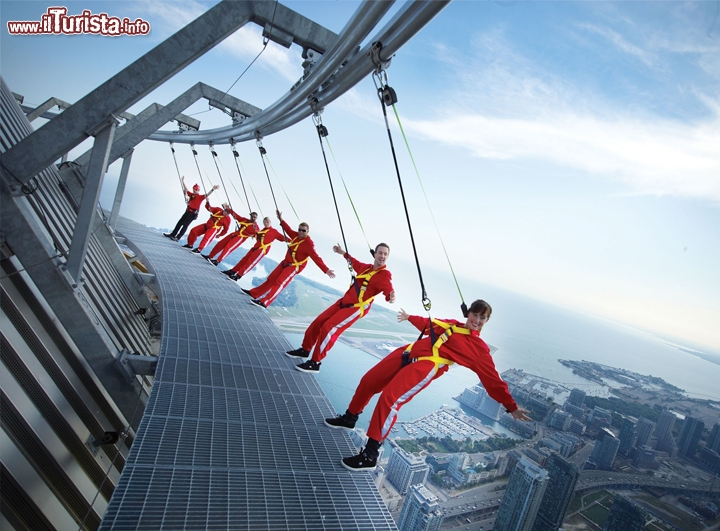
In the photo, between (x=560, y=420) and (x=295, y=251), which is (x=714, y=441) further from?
(x=295, y=251)

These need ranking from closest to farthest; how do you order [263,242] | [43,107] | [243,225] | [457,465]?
[263,242] < [243,225] < [43,107] < [457,465]

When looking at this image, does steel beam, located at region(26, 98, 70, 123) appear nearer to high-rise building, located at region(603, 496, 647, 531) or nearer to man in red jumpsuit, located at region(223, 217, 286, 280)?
man in red jumpsuit, located at region(223, 217, 286, 280)

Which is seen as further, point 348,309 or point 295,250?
point 295,250

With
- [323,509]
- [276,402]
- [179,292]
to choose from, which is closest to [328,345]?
[276,402]

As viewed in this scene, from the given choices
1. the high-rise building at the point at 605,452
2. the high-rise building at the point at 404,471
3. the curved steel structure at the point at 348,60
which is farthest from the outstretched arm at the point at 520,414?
the high-rise building at the point at 605,452

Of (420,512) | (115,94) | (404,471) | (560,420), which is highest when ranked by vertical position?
(115,94)

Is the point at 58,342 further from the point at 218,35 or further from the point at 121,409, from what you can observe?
the point at 218,35

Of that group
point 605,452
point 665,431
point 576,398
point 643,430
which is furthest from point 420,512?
point 576,398

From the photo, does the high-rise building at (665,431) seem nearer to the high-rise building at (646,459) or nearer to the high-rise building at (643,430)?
the high-rise building at (643,430)
